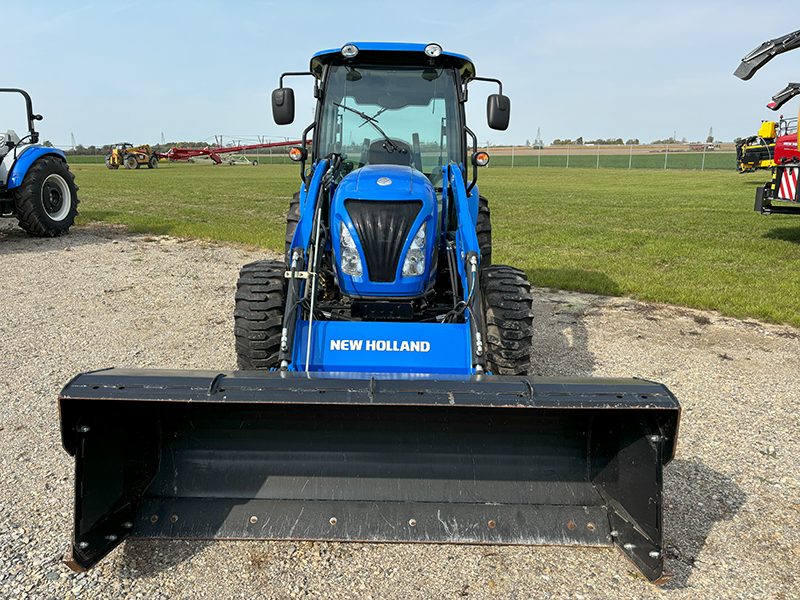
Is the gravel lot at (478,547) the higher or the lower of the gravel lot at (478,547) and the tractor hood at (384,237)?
the lower

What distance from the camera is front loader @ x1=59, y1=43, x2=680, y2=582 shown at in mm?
2781

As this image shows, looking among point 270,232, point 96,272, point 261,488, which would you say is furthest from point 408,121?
point 270,232

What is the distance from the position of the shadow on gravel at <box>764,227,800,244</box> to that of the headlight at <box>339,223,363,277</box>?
10.8 metres

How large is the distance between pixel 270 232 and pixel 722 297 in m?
8.50

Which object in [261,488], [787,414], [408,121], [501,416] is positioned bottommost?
[787,414]

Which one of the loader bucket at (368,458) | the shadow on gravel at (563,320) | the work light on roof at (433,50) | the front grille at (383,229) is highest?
the work light on roof at (433,50)

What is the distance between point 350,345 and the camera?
3799mm

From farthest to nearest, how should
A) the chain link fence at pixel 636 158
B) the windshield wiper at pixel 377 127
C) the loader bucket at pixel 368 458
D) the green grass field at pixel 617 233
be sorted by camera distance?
the chain link fence at pixel 636 158 → the green grass field at pixel 617 233 → the windshield wiper at pixel 377 127 → the loader bucket at pixel 368 458

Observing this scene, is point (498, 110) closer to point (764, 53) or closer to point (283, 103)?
point (283, 103)

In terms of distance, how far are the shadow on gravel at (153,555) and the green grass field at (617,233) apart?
250 inches

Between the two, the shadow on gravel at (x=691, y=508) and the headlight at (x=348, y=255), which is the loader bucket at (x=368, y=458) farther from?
the headlight at (x=348, y=255)

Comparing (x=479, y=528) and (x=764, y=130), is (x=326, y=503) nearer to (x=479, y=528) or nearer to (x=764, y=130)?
(x=479, y=528)

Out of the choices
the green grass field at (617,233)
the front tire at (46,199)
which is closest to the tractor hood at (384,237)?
the green grass field at (617,233)

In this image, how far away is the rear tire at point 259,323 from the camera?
13.1ft
